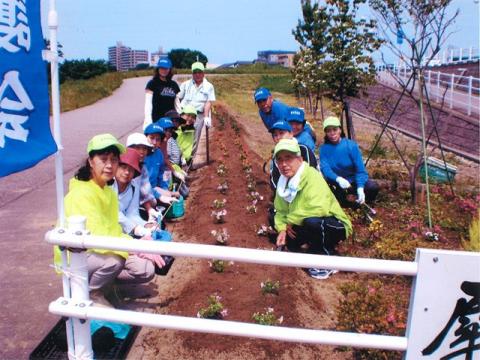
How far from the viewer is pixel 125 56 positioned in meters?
87.6

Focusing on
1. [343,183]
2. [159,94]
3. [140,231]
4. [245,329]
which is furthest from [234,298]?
[159,94]

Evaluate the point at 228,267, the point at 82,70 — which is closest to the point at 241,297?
the point at 228,267

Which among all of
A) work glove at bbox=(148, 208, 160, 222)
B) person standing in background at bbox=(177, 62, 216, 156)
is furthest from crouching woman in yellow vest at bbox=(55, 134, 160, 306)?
person standing in background at bbox=(177, 62, 216, 156)

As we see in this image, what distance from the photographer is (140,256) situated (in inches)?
137

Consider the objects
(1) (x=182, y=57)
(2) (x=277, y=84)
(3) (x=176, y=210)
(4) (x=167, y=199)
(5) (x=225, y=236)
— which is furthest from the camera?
(1) (x=182, y=57)

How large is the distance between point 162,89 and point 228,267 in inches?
138

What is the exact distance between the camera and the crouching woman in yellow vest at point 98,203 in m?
2.92

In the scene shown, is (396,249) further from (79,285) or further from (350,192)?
(79,285)

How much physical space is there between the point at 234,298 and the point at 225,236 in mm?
1166

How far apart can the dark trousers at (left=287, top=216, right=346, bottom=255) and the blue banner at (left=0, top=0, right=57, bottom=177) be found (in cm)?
253

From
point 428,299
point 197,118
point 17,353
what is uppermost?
point 197,118

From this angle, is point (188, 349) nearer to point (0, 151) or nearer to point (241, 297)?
point (241, 297)

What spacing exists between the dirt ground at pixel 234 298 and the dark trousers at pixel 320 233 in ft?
1.00

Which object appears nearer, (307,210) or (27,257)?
(307,210)
